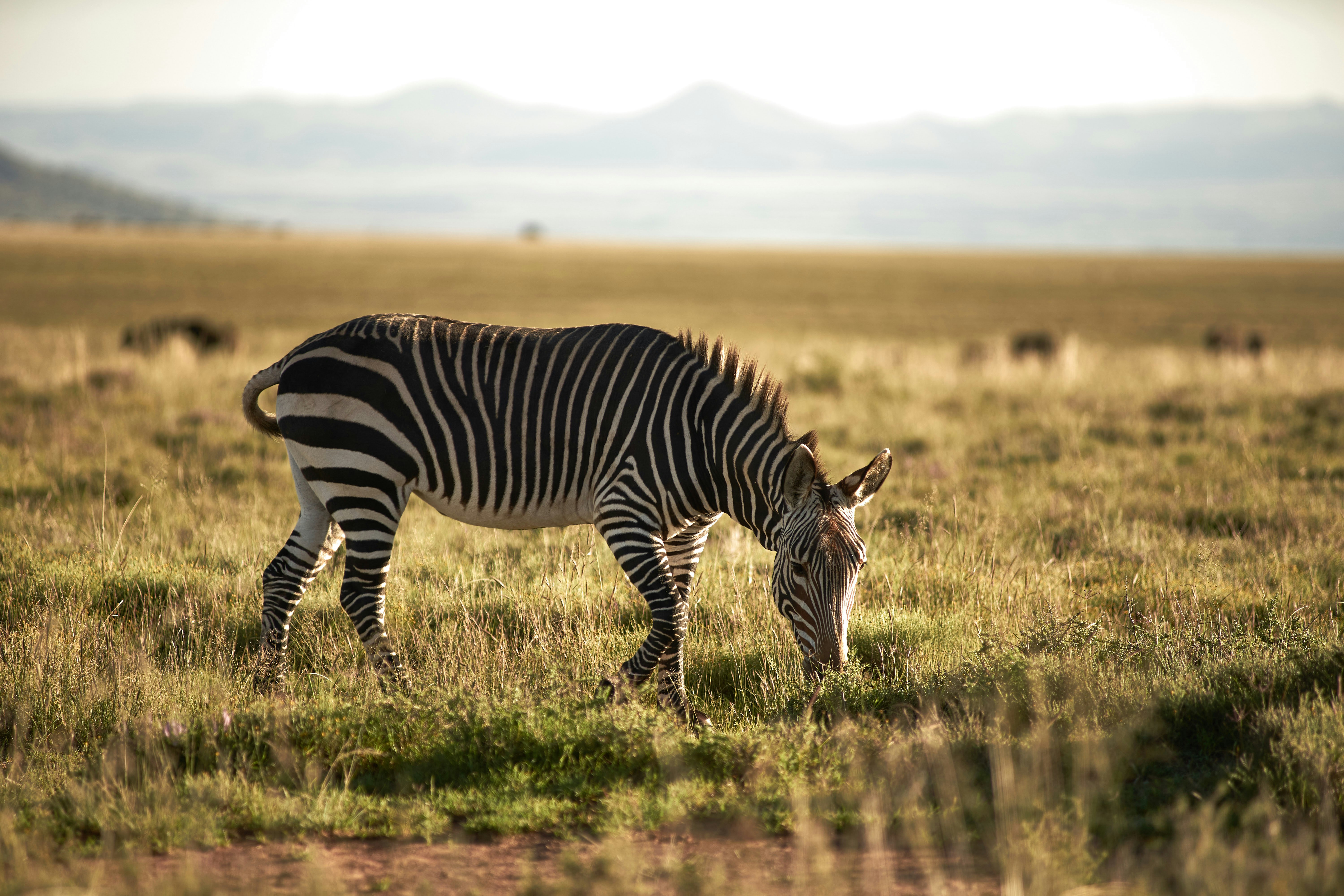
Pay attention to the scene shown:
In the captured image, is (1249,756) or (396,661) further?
(396,661)

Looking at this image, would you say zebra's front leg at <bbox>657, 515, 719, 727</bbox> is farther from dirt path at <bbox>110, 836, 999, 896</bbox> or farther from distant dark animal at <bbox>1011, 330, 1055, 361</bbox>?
distant dark animal at <bbox>1011, 330, 1055, 361</bbox>

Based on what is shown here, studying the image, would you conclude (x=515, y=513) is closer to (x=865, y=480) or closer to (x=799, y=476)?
(x=799, y=476)

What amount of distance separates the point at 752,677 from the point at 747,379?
178 cm

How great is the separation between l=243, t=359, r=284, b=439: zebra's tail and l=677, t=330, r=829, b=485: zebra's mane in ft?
8.14

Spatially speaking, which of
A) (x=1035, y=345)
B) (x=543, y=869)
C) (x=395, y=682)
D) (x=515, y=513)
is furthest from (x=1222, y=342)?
(x=543, y=869)

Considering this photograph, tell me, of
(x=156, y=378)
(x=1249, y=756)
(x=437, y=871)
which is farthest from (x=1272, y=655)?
(x=156, y=378)

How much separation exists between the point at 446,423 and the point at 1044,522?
586 cm

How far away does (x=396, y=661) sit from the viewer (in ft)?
17.9

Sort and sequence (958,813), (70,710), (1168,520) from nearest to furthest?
(958,813) → (70,710) → (1168,520)

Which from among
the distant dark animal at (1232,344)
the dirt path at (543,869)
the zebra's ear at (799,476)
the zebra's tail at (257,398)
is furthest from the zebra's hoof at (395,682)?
the distant dark animal at (1232,344)

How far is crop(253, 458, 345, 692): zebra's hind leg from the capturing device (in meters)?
5.65

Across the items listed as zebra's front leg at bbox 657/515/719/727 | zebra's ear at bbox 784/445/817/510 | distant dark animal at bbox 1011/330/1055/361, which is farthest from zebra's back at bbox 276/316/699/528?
distant dark animal at bbox 1011/330/1055/361

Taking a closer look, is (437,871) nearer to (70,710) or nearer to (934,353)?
(70,710)

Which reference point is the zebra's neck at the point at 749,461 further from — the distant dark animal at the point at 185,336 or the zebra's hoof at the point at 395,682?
the distant dark animal at the point at 185,336
